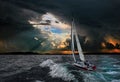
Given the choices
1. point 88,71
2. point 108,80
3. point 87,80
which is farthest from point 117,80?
point 88,71

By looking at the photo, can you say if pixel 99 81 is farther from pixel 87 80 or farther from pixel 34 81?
pixel 34 81

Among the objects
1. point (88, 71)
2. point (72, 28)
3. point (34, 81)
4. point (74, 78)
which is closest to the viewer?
point (34, 81)

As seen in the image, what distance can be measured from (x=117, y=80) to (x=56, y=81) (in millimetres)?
13684

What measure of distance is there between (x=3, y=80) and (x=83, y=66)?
24.9m

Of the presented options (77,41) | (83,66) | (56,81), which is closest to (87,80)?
(56,81)

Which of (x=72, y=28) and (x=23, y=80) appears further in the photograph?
(x=72, y=28)

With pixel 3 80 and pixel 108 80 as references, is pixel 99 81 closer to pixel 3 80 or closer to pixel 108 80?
pixel 108 80

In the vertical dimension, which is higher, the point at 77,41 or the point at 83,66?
the point at 77,41

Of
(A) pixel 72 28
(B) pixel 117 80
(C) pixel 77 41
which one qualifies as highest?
(A) pixel 72 28

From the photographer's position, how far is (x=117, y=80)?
4722 centimetres

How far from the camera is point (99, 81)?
149 feet

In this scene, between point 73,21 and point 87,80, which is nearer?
point 87,80

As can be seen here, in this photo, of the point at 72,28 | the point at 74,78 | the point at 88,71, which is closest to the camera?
the point at 74,78

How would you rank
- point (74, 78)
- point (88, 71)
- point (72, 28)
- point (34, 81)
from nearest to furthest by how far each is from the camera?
point (34, 81) < point (74, 78) < point (88, 71) < point (72, 28)
